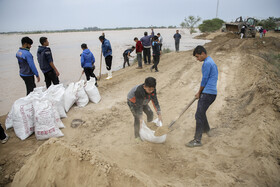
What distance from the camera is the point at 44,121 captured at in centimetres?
319

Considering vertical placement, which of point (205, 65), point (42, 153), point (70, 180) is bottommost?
point (70, 180)

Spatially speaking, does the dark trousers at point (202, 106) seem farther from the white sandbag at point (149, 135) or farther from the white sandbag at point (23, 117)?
the white sandbag at point (23, 117)

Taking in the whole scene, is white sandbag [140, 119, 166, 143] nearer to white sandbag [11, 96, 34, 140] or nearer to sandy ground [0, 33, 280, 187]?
sandy ground [0, 33, 280, 187]

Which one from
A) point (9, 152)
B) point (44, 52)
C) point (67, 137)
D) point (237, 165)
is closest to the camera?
point (237, 165)

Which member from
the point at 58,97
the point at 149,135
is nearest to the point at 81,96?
the point at 58,97

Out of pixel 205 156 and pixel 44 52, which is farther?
pixel 44 52

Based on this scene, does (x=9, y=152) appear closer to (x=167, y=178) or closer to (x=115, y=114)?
(x=115, y=114)

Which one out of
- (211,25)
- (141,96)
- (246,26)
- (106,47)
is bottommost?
(141,96)

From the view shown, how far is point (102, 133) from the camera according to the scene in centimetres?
364

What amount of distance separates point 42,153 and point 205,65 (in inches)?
103

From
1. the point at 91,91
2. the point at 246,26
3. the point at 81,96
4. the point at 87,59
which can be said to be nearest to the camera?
the point at 81,96

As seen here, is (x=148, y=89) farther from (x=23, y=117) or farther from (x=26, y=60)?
(x=26, y=60)

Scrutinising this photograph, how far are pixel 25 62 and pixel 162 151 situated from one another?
141 inches

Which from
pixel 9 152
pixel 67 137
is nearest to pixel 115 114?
pixel 67 137
